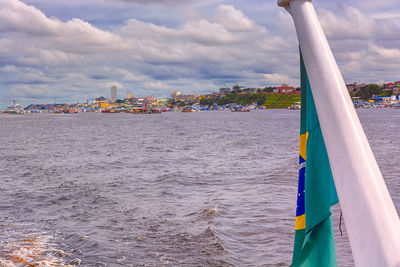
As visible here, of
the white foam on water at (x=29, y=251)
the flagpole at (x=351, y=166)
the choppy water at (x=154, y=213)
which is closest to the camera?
the flagpole at (x=351, y=166)

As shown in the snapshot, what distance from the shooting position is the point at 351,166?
4.55 ft

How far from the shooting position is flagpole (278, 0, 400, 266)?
1308 millimetres

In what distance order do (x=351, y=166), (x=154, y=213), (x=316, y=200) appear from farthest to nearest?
(x=154, y=213) < (x=316, y=200) < (x=351, y=166)

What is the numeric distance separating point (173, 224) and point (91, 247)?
3.32 meters

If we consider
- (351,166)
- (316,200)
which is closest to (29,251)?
(316,200)

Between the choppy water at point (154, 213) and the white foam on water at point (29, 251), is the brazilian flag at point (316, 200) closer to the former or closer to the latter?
the choppy water at point (154, 213)

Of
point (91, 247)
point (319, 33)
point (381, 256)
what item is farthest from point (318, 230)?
point (91, 247)

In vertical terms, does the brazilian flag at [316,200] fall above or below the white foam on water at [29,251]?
above

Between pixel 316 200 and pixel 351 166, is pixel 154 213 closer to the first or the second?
pixel 316 200

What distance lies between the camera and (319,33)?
1596 mm

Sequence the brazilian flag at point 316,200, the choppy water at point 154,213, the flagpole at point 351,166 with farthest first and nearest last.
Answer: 1. the choppy water at point 154,213
2. the brazilian flag at point 316,200
3. the flagpole at point 351,166

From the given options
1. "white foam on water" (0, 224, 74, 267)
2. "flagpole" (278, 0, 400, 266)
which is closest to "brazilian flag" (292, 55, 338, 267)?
"flagpole" (278, 0, 400, 266)

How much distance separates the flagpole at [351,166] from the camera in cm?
131

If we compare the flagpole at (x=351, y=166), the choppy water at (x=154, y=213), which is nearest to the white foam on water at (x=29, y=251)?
the choppy water at (x=154, y=213)
